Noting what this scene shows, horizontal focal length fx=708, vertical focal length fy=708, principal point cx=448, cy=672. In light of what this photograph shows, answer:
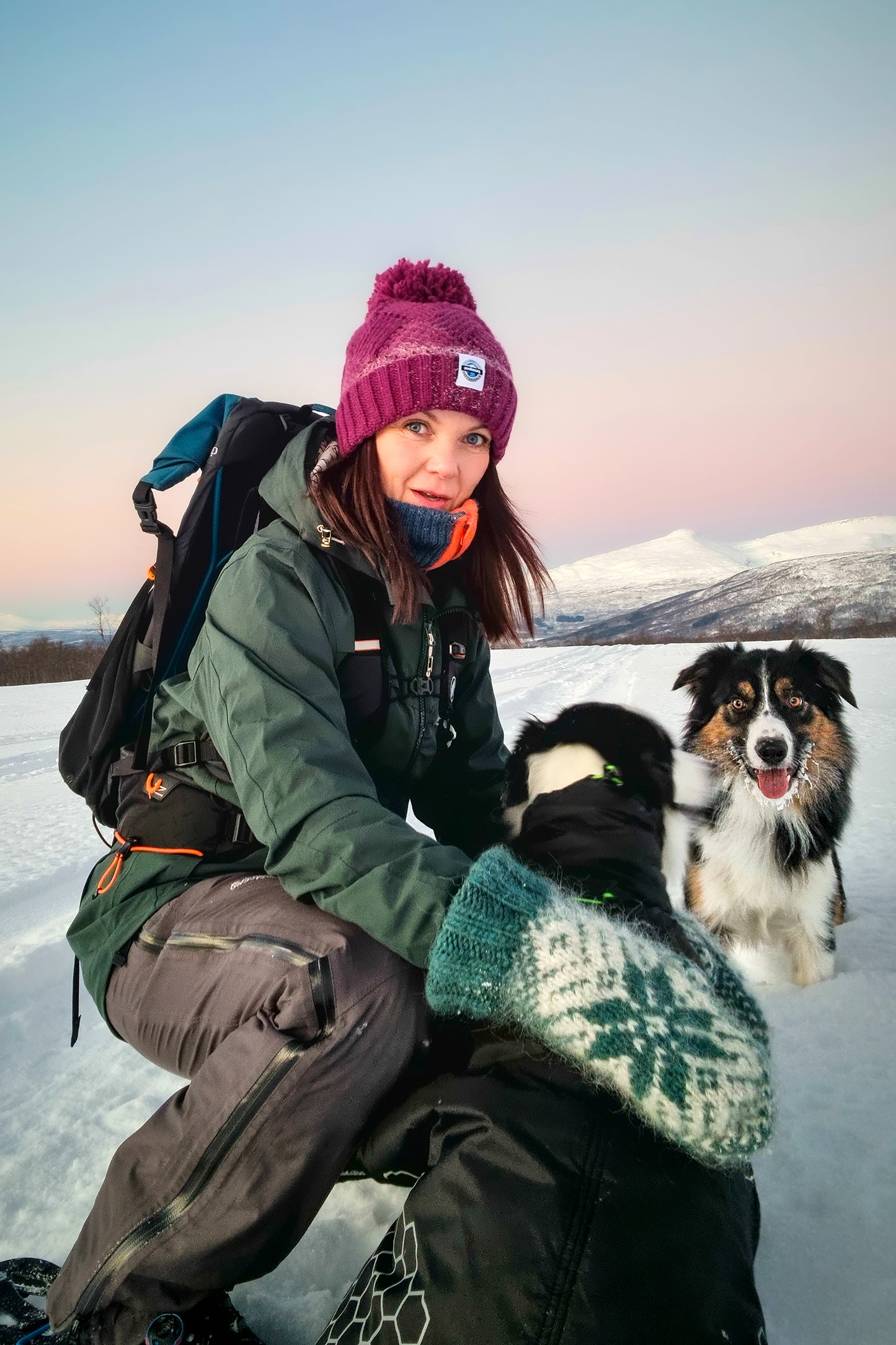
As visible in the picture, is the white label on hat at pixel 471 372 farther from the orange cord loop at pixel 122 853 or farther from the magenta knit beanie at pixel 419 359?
the orange cord loop at pixel 122 853

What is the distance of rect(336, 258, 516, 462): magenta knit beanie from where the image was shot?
163 cm

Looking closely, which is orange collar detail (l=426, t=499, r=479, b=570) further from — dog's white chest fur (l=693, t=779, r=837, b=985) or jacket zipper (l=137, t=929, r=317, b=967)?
dog's white chest fur (l=693, t=779, r=837, b=985)

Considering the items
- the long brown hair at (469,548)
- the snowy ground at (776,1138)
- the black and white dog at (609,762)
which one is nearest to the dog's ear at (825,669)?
the snowy ground at (776,1138)

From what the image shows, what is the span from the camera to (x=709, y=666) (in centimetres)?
298

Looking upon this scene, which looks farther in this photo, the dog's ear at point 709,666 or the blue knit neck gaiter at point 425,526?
Result: the dog's ear at point 709,666

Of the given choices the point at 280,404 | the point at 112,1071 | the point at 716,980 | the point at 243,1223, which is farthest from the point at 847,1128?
the point at 280,404

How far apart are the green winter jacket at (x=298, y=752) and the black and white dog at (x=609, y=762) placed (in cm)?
26

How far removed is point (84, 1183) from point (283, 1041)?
3.25 feet

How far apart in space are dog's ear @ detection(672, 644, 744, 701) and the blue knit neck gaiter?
1.59m

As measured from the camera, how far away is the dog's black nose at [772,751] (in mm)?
2770

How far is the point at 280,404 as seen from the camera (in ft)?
6.22

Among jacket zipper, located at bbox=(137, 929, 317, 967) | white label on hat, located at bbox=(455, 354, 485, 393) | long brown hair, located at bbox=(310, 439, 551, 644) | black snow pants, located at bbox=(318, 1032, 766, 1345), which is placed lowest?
black snow pants, located at bbox=(318, 1032, 766, 1345)

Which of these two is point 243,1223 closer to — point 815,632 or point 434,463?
point 434,463

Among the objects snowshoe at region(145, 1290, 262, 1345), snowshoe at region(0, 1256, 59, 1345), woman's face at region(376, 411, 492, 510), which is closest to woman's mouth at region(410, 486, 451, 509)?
woman's face at region(376, 411, 492, 510)
